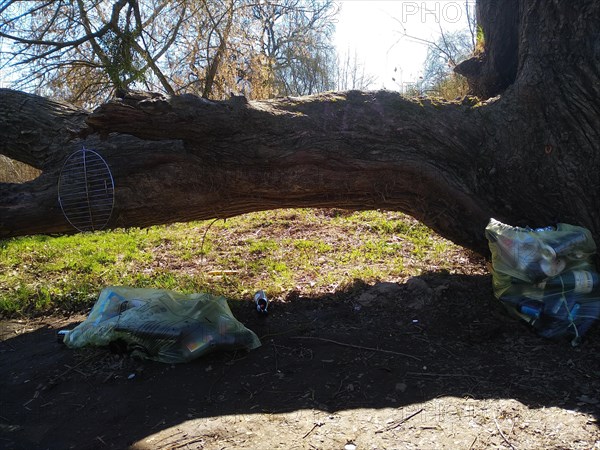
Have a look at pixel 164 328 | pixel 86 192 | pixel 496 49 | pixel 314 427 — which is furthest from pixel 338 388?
pixel 496 49

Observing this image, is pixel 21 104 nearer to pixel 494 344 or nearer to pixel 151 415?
pixel 151 415

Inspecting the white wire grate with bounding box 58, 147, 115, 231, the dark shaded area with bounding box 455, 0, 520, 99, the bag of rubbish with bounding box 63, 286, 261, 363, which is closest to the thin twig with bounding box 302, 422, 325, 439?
the bag of rubbish with bounding box 63, 286, 261, 363

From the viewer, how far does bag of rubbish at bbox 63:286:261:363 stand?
11.1 ft

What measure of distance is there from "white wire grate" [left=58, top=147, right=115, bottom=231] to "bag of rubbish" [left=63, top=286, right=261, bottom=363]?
890 mm

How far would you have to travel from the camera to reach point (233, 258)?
5781 mm

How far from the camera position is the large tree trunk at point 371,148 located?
3.90m

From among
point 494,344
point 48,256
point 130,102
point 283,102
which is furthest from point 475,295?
point 48,256

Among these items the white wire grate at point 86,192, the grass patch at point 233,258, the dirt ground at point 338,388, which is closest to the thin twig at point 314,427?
the dirt ground at point 338,388

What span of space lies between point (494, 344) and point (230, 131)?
106 inches

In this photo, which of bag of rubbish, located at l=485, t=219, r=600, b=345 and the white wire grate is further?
the white wire grate

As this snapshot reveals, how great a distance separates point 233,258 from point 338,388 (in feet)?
9.98

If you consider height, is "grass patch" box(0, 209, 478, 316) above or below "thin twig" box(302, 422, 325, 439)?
above

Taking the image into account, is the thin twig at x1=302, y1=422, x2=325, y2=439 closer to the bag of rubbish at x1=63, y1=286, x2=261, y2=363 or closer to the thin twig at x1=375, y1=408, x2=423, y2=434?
the thin twig at x1=375, y1=408, x2=423, y2=434

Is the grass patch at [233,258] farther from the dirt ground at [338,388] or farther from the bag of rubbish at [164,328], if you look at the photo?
the bag of rubbish at [164,328]
